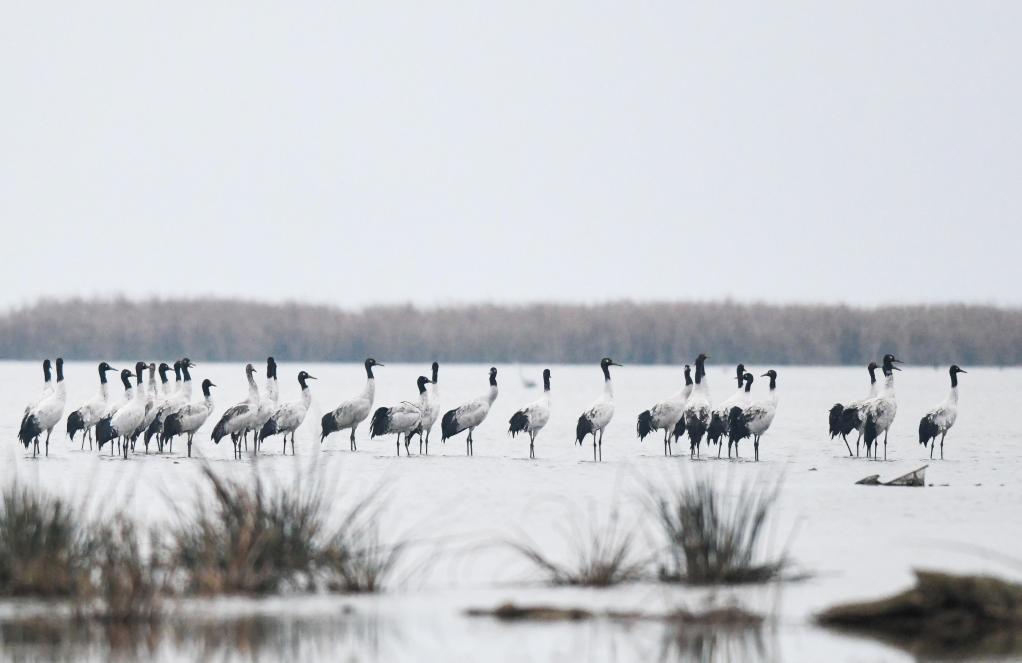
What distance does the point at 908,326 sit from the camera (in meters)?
46.2

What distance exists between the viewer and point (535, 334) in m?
48.1

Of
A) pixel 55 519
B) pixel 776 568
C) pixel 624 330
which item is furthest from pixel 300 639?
pixel 624 330

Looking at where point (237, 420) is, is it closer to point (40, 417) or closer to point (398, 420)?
point (398, 420)

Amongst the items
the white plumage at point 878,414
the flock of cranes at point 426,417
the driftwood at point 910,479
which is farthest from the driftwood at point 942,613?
the white plumage at point 878,414


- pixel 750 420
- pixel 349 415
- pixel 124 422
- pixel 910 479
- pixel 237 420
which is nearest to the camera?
pixel 910 479

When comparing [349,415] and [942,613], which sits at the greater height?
[349,415]

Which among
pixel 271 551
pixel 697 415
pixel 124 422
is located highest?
pixel 697 415

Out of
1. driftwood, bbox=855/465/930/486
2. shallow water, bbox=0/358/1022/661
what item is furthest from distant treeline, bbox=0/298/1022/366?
driftwood, bbox=855/465/930/486

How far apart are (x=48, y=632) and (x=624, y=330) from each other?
38.6 m

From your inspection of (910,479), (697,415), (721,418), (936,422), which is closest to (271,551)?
(910,479)

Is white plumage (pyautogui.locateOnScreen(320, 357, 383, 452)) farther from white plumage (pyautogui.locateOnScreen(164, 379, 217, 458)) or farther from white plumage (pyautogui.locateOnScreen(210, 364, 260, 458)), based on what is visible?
white plumage (pyautogui.locateOnScreen(164, 379, 217, 458))

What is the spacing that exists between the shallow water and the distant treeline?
54.4 ft

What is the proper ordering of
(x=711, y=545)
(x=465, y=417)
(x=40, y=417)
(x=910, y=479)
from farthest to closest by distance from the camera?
(x=465, y=417) → (x=40, y=417) → (x=910, y=479) → (x=711, y=545)

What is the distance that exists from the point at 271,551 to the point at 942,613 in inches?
141
